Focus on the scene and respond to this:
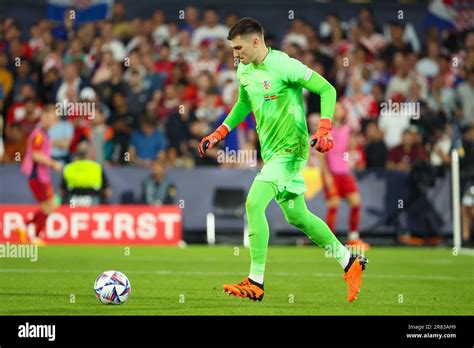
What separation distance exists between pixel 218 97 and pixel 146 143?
178cm

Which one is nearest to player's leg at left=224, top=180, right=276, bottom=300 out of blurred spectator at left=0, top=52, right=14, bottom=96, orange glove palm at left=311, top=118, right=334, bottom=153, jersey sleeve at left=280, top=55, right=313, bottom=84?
orange glove palm at left=311, top=118, right=334, bottom=153

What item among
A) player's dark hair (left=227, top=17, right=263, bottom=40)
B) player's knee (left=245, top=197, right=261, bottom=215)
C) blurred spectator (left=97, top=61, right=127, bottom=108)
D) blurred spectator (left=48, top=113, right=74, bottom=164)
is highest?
blurred spectator (left=97, top=61, right=127, bottom=108)

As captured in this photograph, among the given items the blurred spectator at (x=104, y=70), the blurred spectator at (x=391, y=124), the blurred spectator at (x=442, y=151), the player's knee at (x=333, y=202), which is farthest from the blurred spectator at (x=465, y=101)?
the blurred spectator at (x=104, y=70)

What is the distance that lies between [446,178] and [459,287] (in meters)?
8.88

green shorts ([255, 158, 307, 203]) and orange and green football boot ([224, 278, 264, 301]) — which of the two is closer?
orange and green football boot ([224, 278, 264, 301])

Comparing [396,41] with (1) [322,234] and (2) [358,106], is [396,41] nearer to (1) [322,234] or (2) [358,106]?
(2) [358,106]

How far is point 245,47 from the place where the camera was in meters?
9.99

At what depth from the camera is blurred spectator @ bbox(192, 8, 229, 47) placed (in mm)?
23047

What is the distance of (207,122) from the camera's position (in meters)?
21.2

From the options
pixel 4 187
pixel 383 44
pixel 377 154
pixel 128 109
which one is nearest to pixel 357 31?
pixel 383 44

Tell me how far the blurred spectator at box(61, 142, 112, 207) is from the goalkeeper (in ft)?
32.5

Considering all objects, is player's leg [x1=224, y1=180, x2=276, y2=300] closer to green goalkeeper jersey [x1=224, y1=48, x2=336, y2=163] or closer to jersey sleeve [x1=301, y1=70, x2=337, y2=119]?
green goalkeeper jersey [x1=224, y1=48, x2=336, y2=163]

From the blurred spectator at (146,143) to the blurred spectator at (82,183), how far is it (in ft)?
3.79
